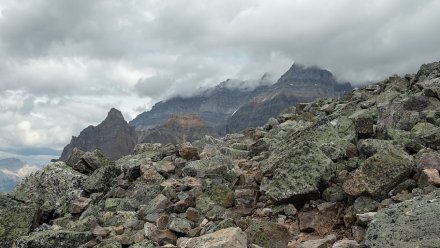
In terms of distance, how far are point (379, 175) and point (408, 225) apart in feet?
10.7

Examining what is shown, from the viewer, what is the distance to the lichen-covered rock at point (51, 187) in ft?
71.0

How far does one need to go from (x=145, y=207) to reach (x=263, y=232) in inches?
267

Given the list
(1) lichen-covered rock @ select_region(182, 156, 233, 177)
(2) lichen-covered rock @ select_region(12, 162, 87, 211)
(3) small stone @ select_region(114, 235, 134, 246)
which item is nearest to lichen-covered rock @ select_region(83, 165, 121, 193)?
(2) lichen-covered rock @ select_region(12, 162, 87, 211)

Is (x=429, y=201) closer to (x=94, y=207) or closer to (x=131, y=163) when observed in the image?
(x=94, y=207)

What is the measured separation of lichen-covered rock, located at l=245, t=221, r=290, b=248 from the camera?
484 inches

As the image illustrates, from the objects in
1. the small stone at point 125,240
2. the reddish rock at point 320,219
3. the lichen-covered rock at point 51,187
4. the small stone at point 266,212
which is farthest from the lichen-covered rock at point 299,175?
the lichen-covered rock at point 51,187

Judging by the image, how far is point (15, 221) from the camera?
18.6 meters

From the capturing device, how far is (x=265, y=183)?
51.7ft

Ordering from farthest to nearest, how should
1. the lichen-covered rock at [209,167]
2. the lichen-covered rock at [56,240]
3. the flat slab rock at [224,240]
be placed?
1. the lichen-covered rock at [209,167]
2. the lichen-covered rock at [56,240]
3. the flat slab rock at [224,240]

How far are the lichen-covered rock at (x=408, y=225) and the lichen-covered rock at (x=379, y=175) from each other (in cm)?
185

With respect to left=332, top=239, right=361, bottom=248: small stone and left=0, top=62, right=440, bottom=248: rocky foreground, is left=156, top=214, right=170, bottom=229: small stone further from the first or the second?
left=332, top=239, right=361, bottom=248: small stone

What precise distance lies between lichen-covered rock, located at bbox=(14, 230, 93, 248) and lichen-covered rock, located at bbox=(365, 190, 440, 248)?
1002 cm

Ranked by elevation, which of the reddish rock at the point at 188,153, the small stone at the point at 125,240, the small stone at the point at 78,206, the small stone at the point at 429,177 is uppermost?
the reddish rock at the point at 188,153

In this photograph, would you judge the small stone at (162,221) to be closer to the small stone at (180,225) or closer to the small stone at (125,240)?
the small stone at (180,225)
